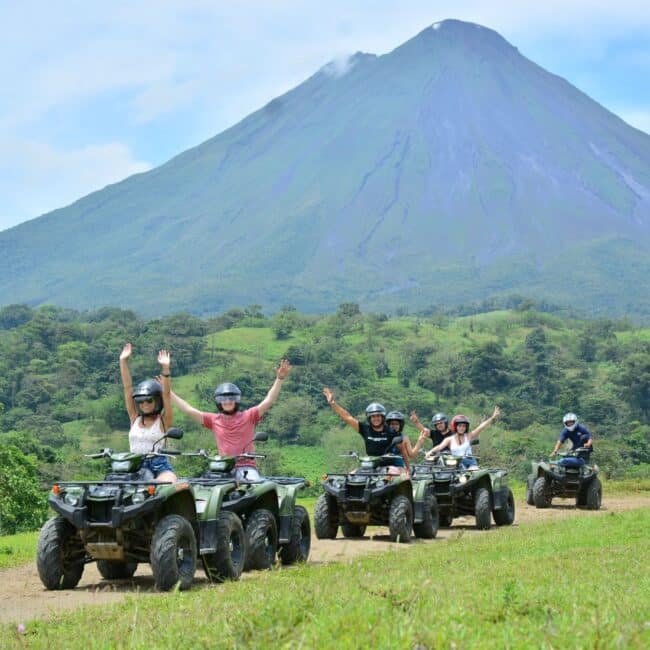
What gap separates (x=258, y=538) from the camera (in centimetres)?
1352

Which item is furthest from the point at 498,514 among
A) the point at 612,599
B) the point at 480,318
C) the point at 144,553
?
the point at 480,318

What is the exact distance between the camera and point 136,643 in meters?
6.99

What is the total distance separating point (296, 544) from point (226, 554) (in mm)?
1998

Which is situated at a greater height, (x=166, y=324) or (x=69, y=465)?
(x=166, y=324)

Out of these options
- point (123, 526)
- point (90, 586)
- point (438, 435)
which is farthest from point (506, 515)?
point (123, 526)

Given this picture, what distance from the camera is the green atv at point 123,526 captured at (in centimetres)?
1158

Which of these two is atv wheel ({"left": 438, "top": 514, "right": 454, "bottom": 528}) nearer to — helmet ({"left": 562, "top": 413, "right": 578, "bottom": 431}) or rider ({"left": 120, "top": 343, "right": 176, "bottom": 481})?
helmet ({"left": 562, "top": 413, "right": 578, "bottom": 431})

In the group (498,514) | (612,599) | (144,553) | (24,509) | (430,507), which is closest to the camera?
(612,599)

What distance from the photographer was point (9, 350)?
12638cm

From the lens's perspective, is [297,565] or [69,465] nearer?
[297,565]

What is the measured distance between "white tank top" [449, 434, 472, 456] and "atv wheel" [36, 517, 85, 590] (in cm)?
1054

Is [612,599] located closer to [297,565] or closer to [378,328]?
[297,565]

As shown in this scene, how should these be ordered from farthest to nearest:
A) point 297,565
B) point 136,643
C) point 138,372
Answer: point 138,372
point 297,565
point 136,643

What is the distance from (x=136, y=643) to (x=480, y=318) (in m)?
172
